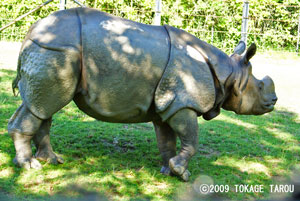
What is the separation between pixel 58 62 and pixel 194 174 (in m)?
2.44

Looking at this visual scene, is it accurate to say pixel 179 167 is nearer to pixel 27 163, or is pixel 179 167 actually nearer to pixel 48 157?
pixel 48 157

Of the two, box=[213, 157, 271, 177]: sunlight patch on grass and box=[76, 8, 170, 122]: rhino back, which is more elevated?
box=[76, 8, 170, 122]: rhino back

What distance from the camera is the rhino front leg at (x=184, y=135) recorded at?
5.10m

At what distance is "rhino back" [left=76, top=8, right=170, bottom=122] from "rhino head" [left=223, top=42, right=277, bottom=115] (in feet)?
3.74

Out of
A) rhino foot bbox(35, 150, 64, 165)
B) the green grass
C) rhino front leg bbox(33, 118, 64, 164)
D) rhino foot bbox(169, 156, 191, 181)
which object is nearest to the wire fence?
the green grass

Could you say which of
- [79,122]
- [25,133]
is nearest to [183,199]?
[25,133]

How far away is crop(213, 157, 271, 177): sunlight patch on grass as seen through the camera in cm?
605

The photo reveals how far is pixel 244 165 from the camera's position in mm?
6227

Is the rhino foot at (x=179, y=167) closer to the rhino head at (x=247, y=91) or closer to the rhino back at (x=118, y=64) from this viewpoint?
the rhino back at (x=118, y=64)

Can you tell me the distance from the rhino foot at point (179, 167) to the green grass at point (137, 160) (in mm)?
111

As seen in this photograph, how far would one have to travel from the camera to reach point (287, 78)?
13.1 m

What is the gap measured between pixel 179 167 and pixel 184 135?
430mm

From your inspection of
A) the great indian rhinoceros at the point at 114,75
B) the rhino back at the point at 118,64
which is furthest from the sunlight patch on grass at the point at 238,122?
the rhino back at the point at 118,64

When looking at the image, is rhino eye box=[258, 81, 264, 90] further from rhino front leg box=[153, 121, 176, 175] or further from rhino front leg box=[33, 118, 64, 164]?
rhino front leg box=[33, 118, 64, 164]
